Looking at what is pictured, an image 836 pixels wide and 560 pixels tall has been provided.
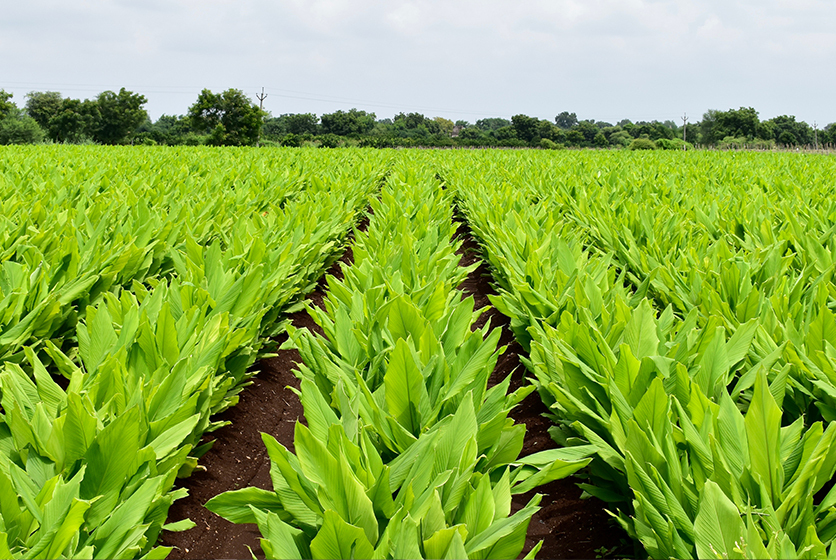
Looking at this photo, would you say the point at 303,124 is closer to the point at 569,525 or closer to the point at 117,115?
the point at 117,115

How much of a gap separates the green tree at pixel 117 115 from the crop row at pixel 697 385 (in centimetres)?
7212

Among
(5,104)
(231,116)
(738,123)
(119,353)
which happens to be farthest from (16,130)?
(738,123)

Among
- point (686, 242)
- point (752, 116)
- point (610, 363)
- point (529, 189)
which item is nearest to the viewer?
point (610, 363)

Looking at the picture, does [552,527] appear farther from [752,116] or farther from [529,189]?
[752,116]

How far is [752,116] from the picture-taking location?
84.4 meters

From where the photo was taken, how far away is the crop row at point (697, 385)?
177 centimetres

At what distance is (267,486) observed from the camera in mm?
3260

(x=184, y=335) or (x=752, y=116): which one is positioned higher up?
(x=752, y=116)

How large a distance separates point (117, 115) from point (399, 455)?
245 ft

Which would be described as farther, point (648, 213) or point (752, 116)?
point (752, 116)

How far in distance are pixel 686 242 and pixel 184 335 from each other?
3.99m

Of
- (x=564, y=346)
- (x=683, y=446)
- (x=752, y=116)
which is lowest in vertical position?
(x=683, y=446)

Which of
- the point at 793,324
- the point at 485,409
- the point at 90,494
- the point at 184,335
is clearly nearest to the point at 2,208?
the point at 184,335

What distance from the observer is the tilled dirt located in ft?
8.57
